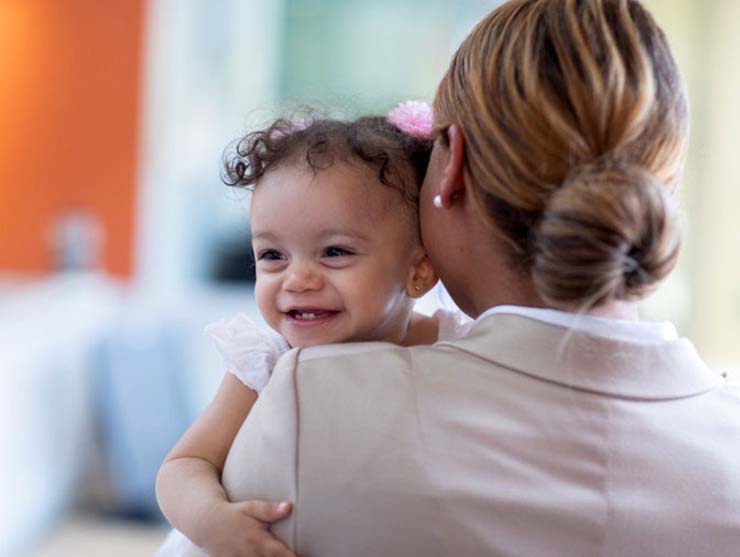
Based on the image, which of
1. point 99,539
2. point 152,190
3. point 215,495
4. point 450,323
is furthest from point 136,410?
point 215,495

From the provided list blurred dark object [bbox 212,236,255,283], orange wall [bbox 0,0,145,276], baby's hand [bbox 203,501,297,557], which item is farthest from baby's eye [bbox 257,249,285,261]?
blurred dark object [bbox 212,236,255,283]

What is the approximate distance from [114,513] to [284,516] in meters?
3.93

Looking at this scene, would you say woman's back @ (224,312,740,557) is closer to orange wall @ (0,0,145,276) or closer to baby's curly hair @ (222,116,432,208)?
baby's curly hair @ (222,116,432,208)

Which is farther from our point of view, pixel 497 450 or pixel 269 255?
pixel 269 255

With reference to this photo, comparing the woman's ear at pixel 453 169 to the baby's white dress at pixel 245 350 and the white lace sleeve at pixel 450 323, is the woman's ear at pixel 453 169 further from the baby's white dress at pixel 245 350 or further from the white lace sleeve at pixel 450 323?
the white lace sleeve at pixel 450 323

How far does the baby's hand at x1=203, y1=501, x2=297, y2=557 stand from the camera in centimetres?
103

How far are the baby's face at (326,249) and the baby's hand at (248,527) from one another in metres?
0.33

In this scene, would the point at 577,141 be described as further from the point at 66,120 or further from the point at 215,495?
the point at 66,120

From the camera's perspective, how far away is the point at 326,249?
136 cm

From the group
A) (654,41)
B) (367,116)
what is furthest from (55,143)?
(654,41)

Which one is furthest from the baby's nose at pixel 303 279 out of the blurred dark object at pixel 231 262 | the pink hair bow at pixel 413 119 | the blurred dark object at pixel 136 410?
the blurred dark object at pixel 231 262

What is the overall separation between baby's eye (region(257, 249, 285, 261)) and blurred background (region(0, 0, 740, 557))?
3.06 metres

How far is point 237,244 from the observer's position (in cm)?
566

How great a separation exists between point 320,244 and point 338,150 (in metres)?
0.13
